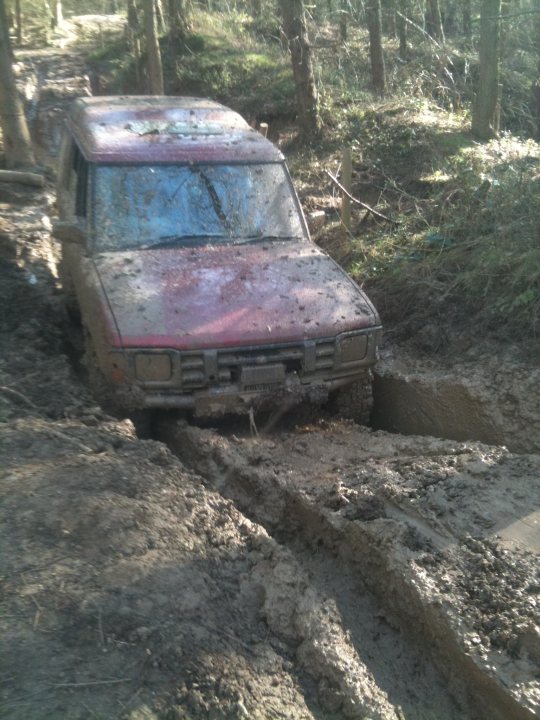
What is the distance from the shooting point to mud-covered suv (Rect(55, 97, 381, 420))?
4.82 meters

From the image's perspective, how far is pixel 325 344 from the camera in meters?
5.08

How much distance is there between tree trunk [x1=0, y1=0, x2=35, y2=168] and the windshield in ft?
17.7

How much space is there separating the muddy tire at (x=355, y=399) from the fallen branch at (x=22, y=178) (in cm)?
576

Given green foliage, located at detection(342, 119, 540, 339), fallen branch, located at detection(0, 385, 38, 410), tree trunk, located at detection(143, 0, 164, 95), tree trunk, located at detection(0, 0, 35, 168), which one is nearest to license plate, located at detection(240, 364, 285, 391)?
fallen branch, located at detection(0, 385, 38, 410)

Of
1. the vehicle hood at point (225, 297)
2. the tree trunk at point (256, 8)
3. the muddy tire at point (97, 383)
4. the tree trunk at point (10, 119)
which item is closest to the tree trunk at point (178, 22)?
the tree trunk at point (256, 8)

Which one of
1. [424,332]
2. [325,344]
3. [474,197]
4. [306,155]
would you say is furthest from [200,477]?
[306,155]

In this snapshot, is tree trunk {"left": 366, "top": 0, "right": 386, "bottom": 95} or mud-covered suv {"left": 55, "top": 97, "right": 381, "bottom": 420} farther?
tree trunk {"left": 366, "top": 0, "right": 386, "bottom": 95}

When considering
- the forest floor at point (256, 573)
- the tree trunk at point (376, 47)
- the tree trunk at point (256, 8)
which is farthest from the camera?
the tree trunk at point (256, 8)

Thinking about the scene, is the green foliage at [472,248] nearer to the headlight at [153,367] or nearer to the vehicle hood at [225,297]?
the vehicle hood at [225,297]

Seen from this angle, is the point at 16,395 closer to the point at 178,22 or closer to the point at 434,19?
the point at 178,22

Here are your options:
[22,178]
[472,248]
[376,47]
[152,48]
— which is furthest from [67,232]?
[376,47]

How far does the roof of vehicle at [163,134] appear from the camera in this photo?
19.1 ft

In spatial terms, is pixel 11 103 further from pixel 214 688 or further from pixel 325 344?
pixel 214 688

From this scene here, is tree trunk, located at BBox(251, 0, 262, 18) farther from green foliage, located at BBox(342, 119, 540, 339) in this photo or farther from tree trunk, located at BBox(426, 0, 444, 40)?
green foliage, located at BBox(342, 119, 540, 339)
